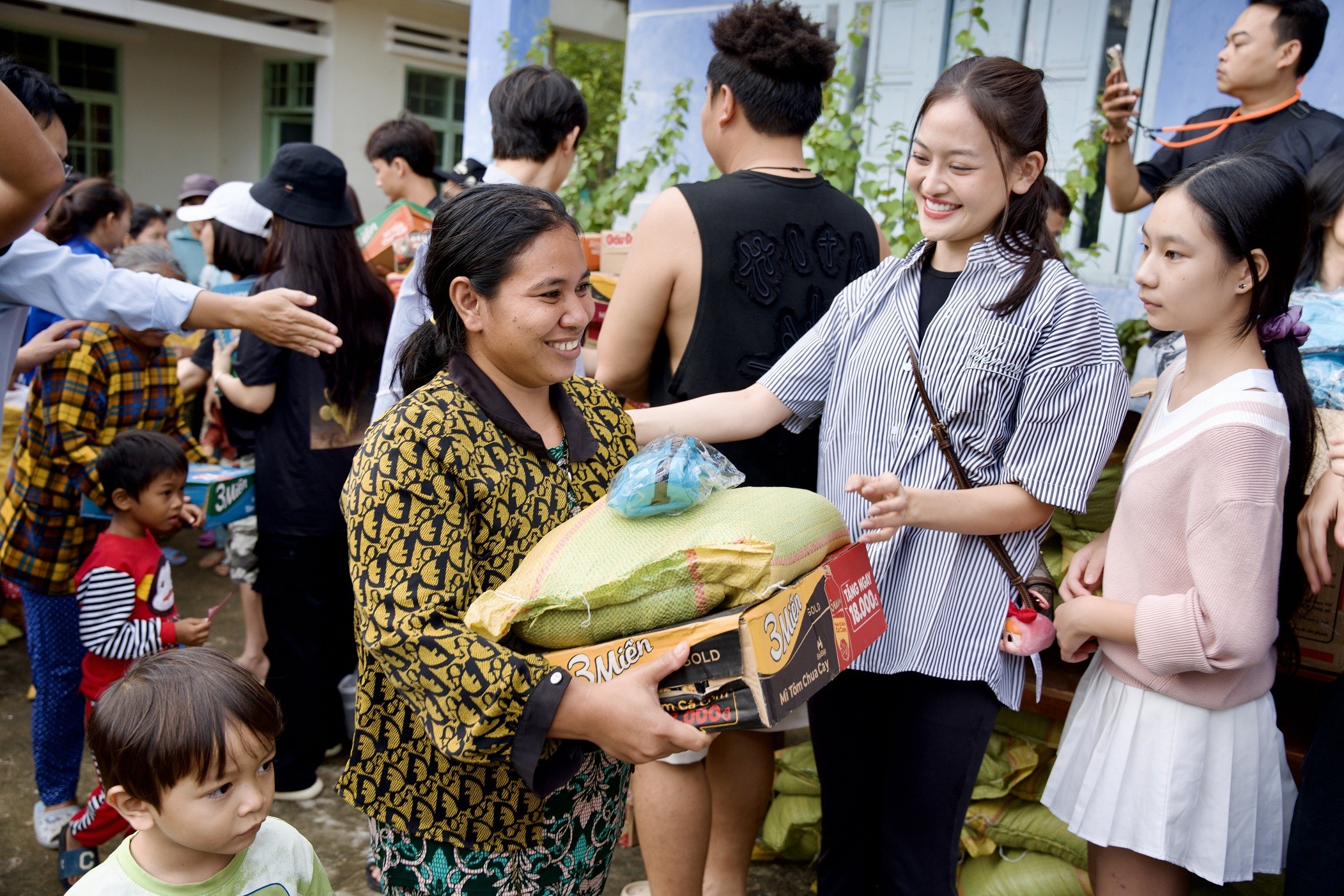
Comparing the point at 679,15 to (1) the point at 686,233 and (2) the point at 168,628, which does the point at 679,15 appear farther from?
(2) the point at 168,628

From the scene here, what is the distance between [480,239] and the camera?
63.6 inches

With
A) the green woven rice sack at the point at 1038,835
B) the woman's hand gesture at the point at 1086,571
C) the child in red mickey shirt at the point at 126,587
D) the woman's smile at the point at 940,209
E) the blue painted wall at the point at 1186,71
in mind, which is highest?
the blue painted wall at the point at 1186,71

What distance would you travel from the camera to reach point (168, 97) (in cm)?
1283

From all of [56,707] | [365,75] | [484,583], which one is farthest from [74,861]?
[365,75]

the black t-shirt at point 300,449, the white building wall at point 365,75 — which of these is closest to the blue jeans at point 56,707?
the black t-shirt at point 300,449

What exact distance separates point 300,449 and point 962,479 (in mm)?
2259

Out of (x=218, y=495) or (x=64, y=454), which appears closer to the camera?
(x=64, y=454)

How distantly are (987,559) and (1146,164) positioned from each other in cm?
229

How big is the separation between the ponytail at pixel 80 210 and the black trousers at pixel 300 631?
2.15 meters

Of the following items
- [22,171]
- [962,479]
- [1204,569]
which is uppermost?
[22,171]

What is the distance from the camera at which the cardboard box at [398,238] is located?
162 inches

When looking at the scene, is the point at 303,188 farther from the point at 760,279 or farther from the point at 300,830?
the point at 300,830

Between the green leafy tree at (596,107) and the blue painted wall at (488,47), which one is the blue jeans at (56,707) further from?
the blue painted wall at (488,47)

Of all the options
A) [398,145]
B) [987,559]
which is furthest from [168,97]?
[987,559]
